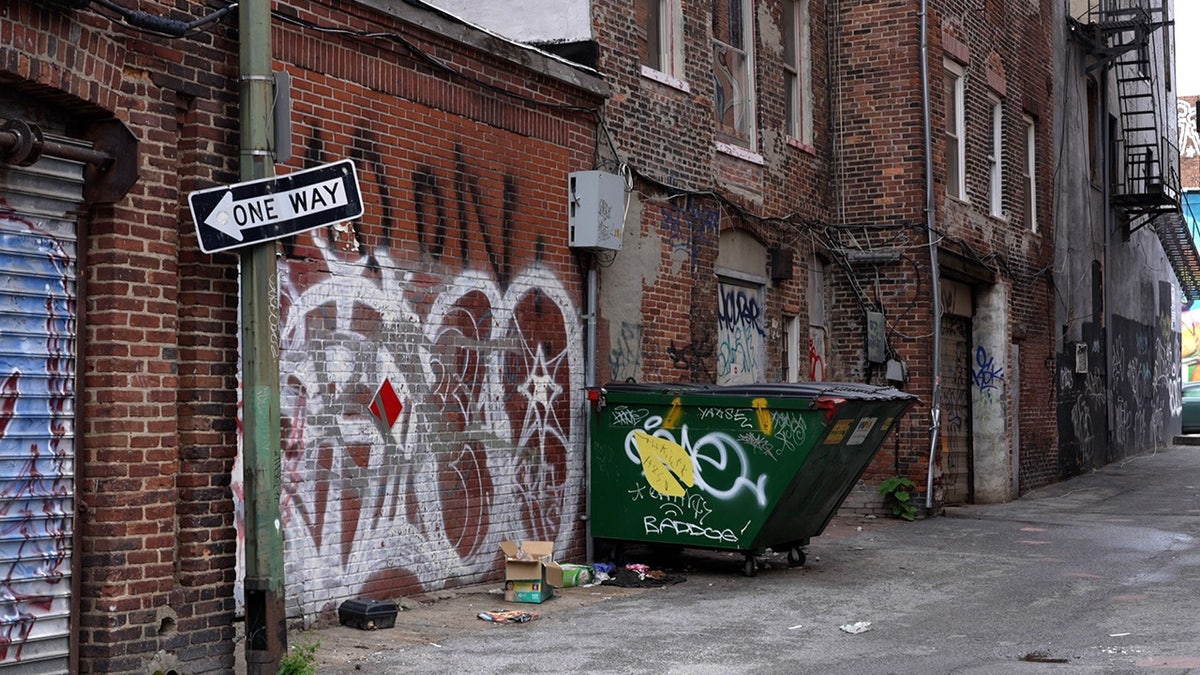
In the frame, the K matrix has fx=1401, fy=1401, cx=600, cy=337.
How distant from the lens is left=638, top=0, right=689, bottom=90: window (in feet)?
42.9

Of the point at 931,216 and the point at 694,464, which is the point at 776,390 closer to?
the point at 694,464

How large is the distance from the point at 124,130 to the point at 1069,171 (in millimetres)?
19407

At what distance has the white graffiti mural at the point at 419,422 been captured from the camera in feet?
29.2

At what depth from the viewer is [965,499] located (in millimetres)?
19344

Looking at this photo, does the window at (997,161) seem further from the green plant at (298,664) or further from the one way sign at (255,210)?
the green plant at (298,664)

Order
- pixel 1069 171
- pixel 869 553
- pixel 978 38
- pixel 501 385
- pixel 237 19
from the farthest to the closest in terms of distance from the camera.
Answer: pixel 1069 171, pixel 978 38, pixel 869 553, pixel 501 385, pixel 237 19

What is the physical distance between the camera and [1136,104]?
92.0 ft

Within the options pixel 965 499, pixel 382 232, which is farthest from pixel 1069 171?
pixel 382 232

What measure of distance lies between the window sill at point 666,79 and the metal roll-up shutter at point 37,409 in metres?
6.74

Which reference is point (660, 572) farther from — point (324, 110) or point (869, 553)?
point (324, 110)

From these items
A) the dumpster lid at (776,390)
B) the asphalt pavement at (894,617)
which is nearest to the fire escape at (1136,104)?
the asphalt pavement at (894,617)

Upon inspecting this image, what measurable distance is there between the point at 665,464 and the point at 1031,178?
41.0ft

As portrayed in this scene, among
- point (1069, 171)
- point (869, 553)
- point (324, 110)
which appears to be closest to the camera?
point (324, 110)

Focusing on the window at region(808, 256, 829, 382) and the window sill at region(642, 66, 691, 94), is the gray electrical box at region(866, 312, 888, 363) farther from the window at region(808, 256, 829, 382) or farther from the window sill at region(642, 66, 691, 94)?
the window sill at region(642, 66, 691, 94)
